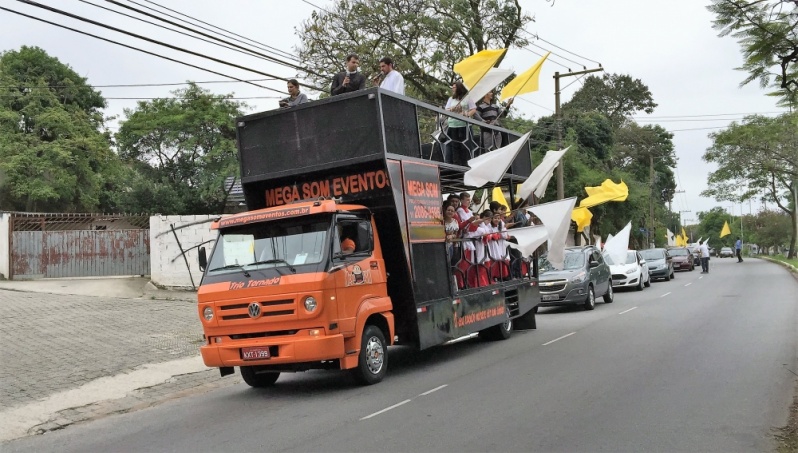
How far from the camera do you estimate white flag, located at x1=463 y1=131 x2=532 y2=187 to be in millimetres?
11492

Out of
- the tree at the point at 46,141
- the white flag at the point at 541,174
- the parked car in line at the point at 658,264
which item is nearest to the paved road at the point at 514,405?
the white flag at the point at 541,174

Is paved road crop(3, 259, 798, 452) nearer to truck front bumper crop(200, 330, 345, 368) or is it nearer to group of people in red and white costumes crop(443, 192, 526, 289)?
truck front bumper crop(200, 330, 345, 368)

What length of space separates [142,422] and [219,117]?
87.0 ft

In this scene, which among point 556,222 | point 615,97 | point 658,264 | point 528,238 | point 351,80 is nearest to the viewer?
point 351,80

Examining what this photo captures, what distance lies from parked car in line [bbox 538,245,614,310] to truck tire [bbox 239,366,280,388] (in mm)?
9538

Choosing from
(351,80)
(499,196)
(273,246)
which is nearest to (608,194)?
(499,196)

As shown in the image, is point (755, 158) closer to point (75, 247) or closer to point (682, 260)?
point (682, 260)

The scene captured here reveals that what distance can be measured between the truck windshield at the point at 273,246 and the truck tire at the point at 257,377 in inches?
59.1

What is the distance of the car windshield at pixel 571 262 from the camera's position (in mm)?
19172

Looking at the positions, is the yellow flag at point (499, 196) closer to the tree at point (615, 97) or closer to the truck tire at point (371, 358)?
the truck tire at point (371, 358)

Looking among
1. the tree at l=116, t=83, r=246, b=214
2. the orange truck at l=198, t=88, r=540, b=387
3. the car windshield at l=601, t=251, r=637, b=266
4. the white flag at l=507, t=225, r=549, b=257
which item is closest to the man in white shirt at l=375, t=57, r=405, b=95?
the orange truck at l=198, t=88, r=540, b=387

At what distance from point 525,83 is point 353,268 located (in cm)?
775

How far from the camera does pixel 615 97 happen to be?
57.4 metres

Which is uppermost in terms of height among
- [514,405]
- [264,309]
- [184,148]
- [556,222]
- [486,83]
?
[184,148]
